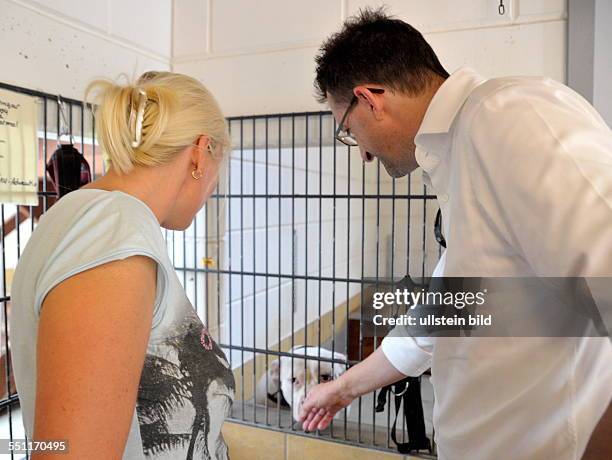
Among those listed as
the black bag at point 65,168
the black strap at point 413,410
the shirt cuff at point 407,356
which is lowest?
the black strap at point 413,410

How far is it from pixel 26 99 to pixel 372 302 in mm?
997

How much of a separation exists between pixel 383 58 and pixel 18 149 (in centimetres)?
78

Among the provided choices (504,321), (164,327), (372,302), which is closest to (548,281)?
(504,321)

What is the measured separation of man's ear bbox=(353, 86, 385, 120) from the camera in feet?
2.60

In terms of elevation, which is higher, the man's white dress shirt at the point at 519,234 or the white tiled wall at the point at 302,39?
the white tiled wall at the point at 302,39

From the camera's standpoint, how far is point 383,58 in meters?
0.78

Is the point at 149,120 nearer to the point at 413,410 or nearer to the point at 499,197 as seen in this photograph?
the point at 499,197

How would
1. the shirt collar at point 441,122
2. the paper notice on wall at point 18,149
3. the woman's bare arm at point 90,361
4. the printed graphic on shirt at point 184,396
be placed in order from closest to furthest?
the woman's bare arm at point 90,361 → the printed graphic on shirt at point 184,396 → the shirt collar at point 441,122 → the paper notice on wall at point 18,149

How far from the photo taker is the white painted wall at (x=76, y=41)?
1033mm

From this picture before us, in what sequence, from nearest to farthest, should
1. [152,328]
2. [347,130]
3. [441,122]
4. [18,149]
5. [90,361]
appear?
[90,361] → [152,328] → [441,122] → [347,130] → [18,149]

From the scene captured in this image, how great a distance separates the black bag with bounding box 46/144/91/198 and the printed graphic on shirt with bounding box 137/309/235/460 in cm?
57

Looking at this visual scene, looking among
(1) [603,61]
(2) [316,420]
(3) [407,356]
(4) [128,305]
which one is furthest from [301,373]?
(1) [603,61]

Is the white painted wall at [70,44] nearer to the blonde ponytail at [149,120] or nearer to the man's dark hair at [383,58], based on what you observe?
the blonde ponytail at [149,120]

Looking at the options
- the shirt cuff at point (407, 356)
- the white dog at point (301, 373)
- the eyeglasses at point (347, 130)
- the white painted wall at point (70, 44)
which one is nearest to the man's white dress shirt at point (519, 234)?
the eyeglasses at point (347, 130)
